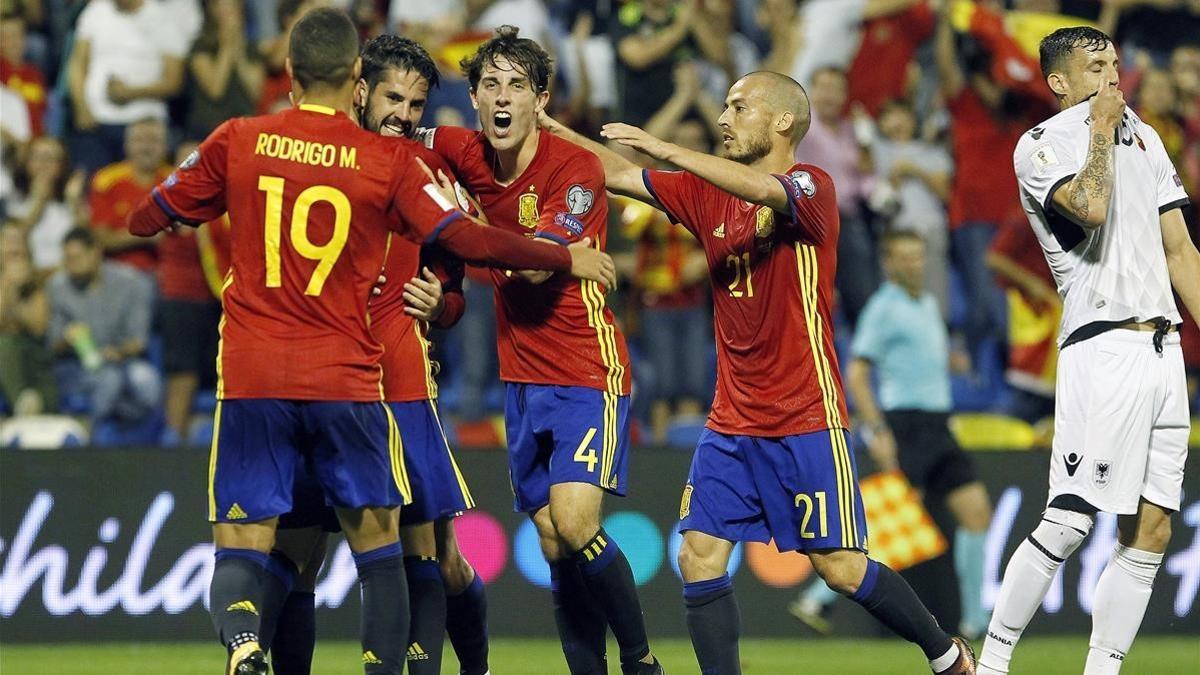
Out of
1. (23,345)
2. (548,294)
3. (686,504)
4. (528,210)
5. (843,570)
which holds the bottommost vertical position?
(23,345)

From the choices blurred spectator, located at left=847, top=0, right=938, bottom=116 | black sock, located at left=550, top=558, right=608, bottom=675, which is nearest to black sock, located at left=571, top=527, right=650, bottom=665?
black sock, located at left=550, top=558, right=608, bottom=675

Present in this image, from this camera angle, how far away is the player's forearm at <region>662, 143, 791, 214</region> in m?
6.26

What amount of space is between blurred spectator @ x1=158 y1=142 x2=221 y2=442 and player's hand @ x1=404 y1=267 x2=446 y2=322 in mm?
5323

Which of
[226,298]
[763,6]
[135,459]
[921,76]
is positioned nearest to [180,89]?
[135,459]

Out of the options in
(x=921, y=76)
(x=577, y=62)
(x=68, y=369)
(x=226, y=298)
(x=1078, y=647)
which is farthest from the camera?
(x=921, y=76)

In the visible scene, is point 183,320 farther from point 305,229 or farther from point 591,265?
point 305,229

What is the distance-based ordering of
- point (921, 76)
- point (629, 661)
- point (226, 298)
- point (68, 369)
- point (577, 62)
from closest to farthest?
point (226, 298) → point (629, 661) → point (68, 369) → point (577, 62) → point (921, 76)

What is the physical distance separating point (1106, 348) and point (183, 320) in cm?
706

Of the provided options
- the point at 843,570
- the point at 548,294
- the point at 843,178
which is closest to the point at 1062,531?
the point at 843,570

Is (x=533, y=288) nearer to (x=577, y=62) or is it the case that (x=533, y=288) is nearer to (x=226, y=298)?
(x=226, y=298)

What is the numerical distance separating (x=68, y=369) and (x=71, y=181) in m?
1.50

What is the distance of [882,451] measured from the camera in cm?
1051

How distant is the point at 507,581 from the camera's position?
1042 cm

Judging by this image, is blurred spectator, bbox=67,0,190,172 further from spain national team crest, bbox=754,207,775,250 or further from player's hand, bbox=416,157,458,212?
spain national team crest, bbox=754,207,775,250
